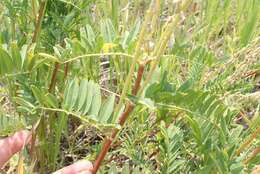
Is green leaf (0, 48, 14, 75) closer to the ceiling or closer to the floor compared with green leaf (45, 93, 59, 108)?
closer to the ceiling

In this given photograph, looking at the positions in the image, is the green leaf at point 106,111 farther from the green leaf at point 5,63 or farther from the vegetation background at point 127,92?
the green leaf at point 5,63

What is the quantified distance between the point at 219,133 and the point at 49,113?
405 mm

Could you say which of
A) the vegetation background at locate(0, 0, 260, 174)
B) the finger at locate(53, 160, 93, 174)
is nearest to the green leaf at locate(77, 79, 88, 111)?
the vegetation background at locate(0, 0, 260, 174)

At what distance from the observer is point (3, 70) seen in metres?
0.80

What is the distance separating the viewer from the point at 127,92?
2.37ft

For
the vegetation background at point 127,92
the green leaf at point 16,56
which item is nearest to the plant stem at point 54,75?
the vegetation background at point 127,92

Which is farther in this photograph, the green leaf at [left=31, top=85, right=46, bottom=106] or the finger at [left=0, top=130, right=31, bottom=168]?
the finger at [left=0, top=130, right=31, bottom=168]

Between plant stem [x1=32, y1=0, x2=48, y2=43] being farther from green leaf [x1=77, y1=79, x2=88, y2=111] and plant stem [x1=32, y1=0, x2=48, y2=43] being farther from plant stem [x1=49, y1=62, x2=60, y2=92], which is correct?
green leaf [x1=77, y1=79, x2=88, y2=111]

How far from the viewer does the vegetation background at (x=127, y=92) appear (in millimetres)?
711

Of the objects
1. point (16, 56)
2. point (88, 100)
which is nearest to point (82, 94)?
point (88, 100)

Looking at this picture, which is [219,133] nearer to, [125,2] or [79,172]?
[79,172]

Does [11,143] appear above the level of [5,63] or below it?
below

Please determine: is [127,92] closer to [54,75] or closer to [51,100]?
[51,100]

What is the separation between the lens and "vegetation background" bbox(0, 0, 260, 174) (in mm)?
711
